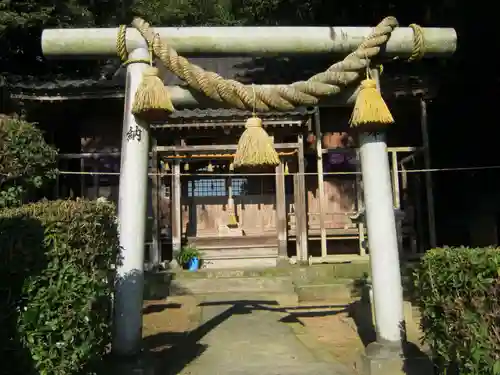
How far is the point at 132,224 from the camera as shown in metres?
5.54

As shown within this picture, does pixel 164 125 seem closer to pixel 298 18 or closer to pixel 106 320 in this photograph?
pixel 298 18

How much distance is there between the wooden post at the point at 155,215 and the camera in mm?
13000

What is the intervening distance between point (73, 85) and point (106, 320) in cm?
928

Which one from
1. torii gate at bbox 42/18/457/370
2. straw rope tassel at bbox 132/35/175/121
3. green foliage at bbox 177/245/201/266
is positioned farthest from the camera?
green foliage at bbox 177/245/201/266

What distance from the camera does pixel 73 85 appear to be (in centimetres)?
1250

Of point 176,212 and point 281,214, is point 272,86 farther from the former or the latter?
point 176,212

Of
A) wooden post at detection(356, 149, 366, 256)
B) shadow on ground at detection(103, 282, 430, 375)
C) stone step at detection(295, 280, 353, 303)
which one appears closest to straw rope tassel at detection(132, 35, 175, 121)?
shadow on ground at detection(103, 282, 430, 375)

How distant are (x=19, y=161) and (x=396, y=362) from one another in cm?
666

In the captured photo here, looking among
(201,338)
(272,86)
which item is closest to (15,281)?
(272,86)

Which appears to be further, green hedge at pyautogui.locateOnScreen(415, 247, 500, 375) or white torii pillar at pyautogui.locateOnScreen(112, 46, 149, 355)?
white torii pillar at pyautogui.locateOnScreen(112, 46, 149, 355)

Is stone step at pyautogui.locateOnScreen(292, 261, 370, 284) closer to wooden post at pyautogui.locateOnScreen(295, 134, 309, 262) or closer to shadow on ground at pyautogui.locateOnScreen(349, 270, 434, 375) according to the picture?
wooden post at pyautogui.locateOnScreen(295, 134, 309, 262)

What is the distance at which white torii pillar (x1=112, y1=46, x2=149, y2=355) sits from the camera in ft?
17.7

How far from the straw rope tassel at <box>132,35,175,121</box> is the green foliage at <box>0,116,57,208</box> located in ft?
12.2

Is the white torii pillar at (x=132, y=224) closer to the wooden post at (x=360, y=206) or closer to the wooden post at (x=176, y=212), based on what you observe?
the wooden post at (x=176, y=212)
